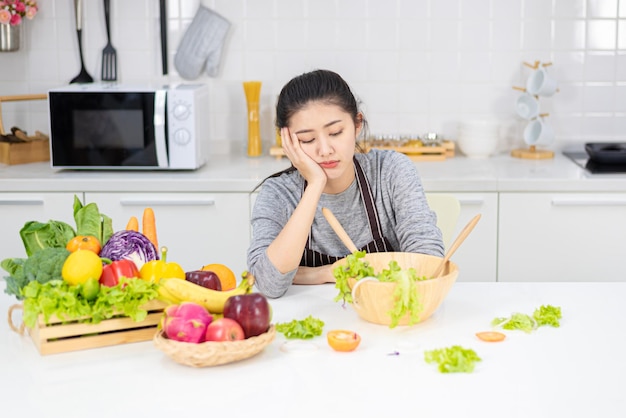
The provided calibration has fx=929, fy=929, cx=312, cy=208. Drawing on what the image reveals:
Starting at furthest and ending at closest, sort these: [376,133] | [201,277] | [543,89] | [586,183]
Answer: [376,133], [543,89], [586,183], [201,277]

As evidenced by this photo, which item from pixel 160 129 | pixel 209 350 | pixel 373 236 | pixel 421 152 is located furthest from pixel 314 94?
pixel 421 152

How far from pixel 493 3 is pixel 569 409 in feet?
9.09

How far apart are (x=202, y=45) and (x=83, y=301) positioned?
7.98 ft

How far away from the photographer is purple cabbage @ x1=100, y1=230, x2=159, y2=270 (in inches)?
74.8

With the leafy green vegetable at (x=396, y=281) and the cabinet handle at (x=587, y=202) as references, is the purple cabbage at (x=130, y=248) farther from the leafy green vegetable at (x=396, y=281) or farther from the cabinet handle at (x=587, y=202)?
the cabinet handle at (x=587, y=202)

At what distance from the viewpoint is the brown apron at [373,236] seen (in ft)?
8.29

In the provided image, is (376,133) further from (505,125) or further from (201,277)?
(201,277)

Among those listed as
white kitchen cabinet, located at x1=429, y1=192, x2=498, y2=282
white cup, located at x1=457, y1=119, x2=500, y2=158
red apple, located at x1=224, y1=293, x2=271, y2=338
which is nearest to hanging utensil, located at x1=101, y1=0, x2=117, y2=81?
white cup, located at x1=457, y1=119, x2=500, y2=158

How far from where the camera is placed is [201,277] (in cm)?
189

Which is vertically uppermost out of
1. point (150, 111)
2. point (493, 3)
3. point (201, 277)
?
point (493, 3)

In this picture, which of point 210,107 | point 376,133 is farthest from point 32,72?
point 376,133

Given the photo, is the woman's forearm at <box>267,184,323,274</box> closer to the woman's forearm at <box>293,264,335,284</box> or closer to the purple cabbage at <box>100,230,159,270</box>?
the woman's forearm at <box>293,264,335,284</box>

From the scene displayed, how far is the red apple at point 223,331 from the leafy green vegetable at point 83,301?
6.2 inches

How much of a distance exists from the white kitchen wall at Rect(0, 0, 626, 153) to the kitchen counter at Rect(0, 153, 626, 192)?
44 cm
